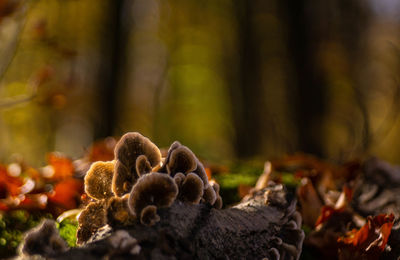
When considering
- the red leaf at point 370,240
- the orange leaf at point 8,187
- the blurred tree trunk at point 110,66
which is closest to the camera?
the red leaf at point 370,240

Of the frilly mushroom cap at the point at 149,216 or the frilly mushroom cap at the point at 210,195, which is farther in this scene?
the frilly mushroom cap at the point at 210,195

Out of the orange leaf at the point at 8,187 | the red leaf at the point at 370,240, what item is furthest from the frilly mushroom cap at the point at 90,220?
the orange leaf at the point at 8,187

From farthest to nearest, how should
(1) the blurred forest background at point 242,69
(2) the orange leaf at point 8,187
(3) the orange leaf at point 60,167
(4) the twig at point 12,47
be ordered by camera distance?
(1) the blurred forest background at point 242,69 → (4) the twig at point 12,47 → (3) the orange leaf at point 60,167 → (2) the orange leaf at point 8,187

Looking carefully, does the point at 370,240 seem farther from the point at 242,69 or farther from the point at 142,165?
the point at 242,69

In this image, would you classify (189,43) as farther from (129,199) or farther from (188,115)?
(129,199)

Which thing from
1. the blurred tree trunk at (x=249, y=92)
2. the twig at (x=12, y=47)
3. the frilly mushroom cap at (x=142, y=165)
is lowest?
the blurred tree trunk at (x=249, y=92)

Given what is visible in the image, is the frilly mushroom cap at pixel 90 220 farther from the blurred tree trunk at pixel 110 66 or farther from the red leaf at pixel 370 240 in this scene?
the blurred tree trunk at pixel 110 66

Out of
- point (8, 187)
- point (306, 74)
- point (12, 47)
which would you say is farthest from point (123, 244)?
point (306, 74)
